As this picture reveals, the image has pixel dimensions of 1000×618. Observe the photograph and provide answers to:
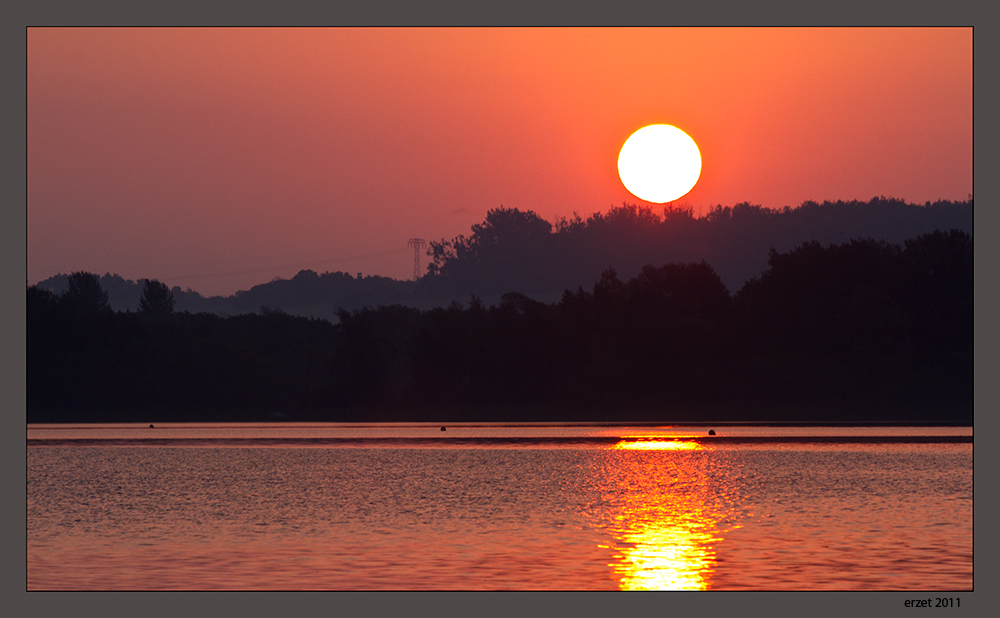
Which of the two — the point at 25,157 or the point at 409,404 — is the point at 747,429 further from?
the point at 25,157

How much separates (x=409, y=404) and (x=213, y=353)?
31.4 metres

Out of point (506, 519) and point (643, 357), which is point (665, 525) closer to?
point (506, 519)

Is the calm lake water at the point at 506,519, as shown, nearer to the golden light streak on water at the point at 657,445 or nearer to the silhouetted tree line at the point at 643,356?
the golden light streak on water at the point at 657,445

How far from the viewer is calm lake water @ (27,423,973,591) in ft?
81.1

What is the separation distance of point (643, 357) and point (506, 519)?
9258cm

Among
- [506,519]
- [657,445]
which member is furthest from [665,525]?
[657,445]

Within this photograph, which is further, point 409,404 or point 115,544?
point 409,404

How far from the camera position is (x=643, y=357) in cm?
12550

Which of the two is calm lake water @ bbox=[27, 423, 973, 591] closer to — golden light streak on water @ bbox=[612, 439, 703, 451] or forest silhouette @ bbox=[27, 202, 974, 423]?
golden light streak on water @ bbox=[612, 439, 703, 451]

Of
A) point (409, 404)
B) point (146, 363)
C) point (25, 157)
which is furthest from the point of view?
point (146, 363)

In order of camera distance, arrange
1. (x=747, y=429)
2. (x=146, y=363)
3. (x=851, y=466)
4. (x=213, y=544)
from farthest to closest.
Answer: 1. (x=146, y=363)
2. (x=747, y=429)
3. (x=851, y=466)
4. (x=213, y=544)

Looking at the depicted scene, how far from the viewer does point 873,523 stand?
32.0m

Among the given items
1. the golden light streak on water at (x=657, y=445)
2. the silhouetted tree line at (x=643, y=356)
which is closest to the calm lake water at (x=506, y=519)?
the golden light streak on water at (x=657, y=445)

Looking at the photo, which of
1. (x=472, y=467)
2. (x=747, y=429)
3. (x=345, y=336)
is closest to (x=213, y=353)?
(x=345, y=336)
